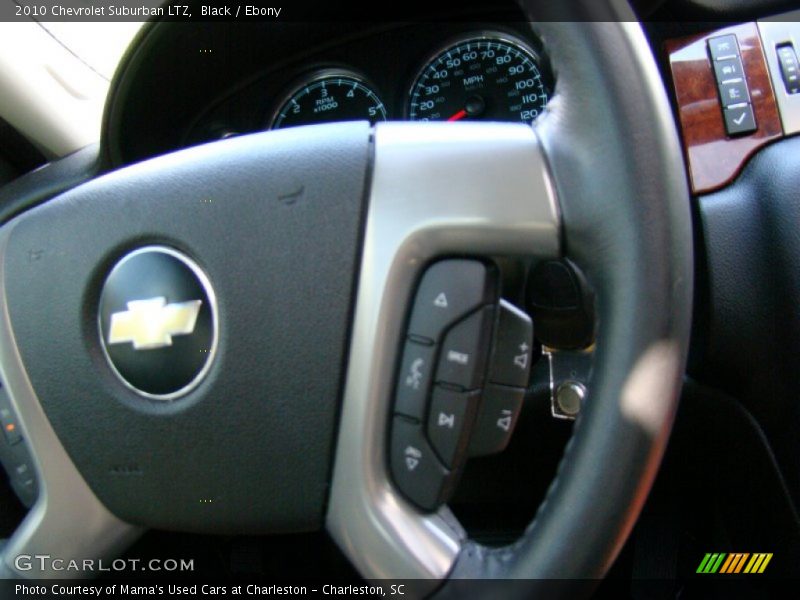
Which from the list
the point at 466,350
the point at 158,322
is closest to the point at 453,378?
the point at 466,350

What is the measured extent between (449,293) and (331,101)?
73 centimetres

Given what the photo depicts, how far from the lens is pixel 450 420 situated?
0.72 m

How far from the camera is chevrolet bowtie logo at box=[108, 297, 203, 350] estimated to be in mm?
771

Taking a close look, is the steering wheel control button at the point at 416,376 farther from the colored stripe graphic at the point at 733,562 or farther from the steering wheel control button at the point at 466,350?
the colored stripe graphic at the point at 733,562

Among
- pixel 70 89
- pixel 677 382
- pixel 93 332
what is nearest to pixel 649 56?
pixel 677 382

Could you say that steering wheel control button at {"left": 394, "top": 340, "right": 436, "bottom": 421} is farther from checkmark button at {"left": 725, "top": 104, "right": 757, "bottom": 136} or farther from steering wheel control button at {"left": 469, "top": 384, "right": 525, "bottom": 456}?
checkmark button at {"left": 725, "top": 104, "right": 757, "bottom": 136}

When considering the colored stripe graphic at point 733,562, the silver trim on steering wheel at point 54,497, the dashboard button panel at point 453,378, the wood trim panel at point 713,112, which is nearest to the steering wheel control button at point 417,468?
the dashboard button panel at point 453,378

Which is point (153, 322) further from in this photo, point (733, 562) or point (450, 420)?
point (733, 562)

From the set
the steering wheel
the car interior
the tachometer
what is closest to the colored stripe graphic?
the car interior

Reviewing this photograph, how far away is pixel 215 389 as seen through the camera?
2.53ft

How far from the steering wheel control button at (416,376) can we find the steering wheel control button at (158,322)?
0.56 ft

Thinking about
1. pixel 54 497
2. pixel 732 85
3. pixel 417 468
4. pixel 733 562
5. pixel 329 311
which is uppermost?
pixel 732 85

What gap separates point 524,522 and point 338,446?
1.84 feet

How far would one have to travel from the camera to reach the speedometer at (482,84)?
1.27 metres
